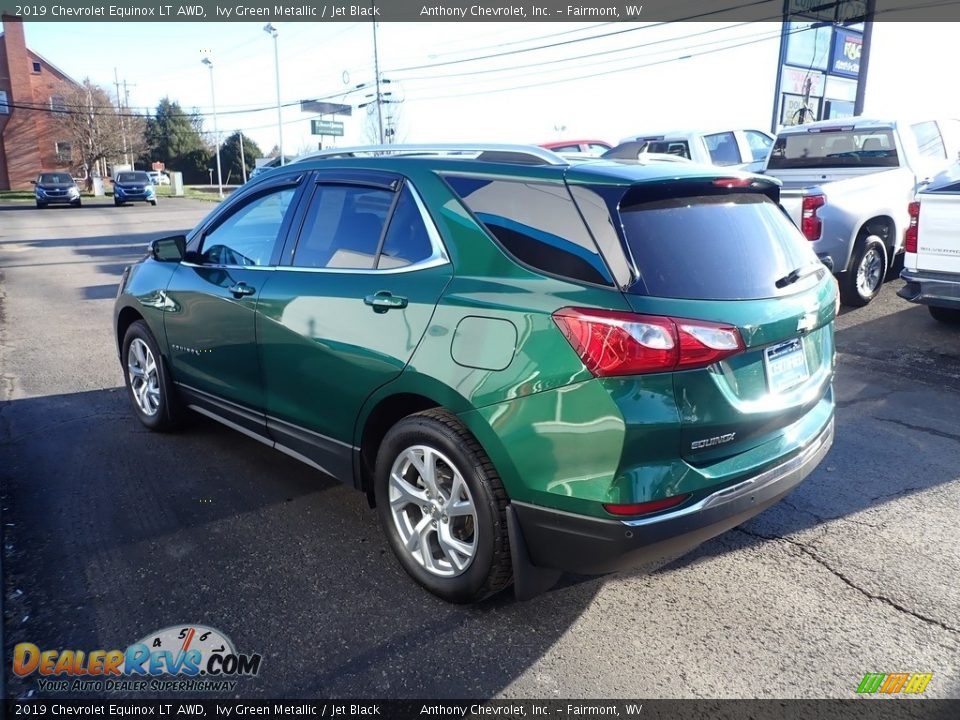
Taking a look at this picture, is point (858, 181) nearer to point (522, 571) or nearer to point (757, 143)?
point (757, 143)

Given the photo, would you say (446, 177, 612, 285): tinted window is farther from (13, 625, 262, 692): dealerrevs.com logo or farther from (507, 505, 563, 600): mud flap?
(13, 625, 262, 692): dealerrevs.com logo

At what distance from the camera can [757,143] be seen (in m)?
14.7

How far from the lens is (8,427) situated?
17.4ft

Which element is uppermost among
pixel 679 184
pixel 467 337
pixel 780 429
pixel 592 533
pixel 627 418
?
pixel 679 184

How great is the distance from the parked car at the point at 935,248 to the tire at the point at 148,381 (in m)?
6.65

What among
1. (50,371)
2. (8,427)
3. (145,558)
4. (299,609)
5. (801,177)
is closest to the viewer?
(299,609)

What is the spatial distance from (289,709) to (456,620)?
0.75 m

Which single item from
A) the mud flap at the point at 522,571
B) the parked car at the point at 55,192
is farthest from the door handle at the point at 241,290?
the parked car at the point at 55,192

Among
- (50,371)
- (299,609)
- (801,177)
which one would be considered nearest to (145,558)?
(299,609)

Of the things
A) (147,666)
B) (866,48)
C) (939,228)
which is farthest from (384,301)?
(866,48)

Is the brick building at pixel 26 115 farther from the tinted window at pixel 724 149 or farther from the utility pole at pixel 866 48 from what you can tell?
the tinted window at pixel 724 149

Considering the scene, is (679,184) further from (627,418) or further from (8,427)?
(8,427)

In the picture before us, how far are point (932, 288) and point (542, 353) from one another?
19.7 feet

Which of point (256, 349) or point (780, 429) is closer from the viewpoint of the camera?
point (780, 429)
